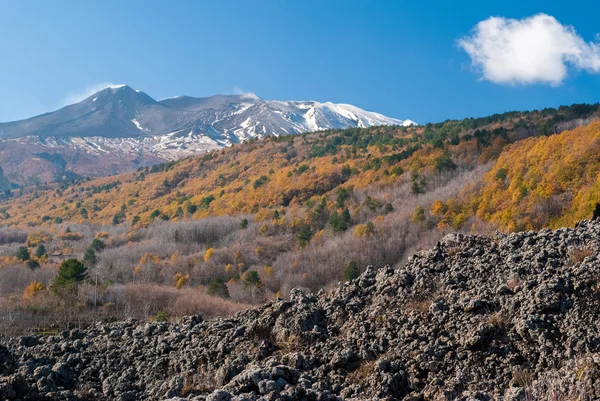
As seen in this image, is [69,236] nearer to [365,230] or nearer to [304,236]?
[304,236]

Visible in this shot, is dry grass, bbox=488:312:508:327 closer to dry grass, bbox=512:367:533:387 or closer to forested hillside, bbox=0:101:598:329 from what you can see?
dry grass, bbox=512:367:533:387

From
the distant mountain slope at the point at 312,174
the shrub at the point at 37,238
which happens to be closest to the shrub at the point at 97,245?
the shrub at the point at 37,238

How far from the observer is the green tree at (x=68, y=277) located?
34.5m

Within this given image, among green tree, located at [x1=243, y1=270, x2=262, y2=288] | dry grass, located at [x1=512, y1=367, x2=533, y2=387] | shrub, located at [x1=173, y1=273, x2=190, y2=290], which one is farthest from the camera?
shrub, located at [x1=173, y1=273, x2=190, y2=290]

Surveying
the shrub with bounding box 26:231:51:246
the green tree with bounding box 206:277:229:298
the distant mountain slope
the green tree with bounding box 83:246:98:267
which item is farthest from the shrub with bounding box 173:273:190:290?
the shrub with bounding box 26:231:51:246

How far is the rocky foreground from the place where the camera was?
8.90 meters

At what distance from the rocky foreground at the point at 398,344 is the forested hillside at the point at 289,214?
54.3ft

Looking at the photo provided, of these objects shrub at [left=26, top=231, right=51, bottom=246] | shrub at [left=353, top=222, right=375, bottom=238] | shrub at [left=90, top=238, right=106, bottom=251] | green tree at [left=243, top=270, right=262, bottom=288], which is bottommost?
shrub at [left=26, top=231, right=51, bottom=246]

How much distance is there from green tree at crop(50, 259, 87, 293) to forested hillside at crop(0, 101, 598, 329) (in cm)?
18

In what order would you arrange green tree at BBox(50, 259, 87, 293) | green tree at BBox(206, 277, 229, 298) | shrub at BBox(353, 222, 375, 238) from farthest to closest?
shrub at BBox(353, 222, 375, 238) < green tree at BBox(206, 277, 229, 298) < green tree at BBox(50, 259, 87, 293)

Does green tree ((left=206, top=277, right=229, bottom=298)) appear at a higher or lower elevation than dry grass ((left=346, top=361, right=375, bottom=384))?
lower

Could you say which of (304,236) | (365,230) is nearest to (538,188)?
(365,230)

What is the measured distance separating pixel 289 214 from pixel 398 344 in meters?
66.5

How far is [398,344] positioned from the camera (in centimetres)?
1019
